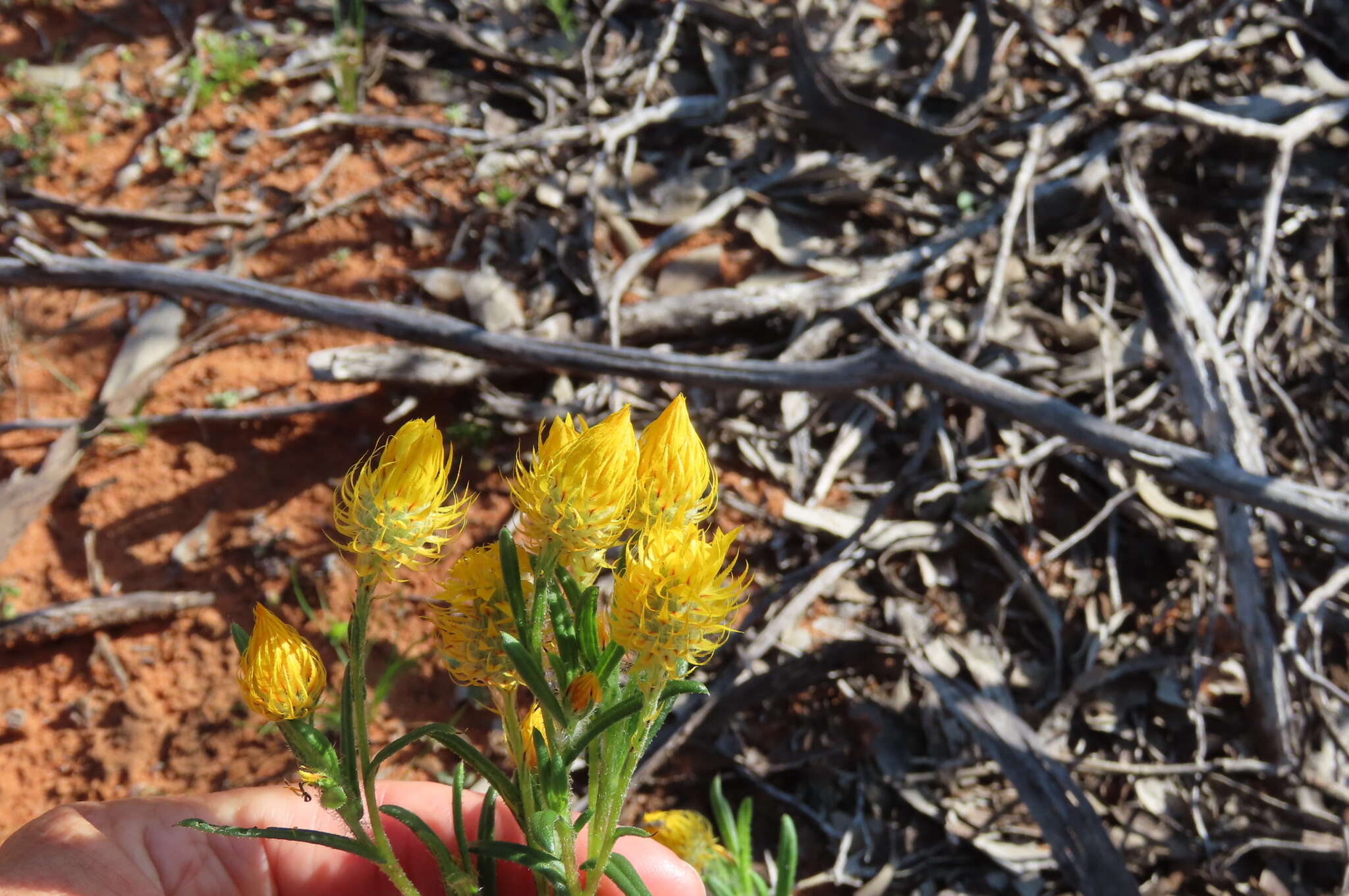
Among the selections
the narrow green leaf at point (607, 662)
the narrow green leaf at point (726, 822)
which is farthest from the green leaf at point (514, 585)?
the narrow green leaf at point (726, 822)

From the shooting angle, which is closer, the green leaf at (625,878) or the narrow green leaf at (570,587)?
the narrow green leaf at (570,587)

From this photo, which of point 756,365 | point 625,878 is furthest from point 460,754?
point 756,365

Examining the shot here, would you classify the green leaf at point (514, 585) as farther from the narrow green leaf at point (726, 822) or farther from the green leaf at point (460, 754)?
the narrow green leaf at point (726, 822)

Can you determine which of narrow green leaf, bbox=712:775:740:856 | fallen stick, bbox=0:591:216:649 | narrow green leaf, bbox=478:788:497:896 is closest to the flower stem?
narrow green leaf, bbox=478:788:497:896

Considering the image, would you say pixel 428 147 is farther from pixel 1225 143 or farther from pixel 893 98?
pixel 1225 143

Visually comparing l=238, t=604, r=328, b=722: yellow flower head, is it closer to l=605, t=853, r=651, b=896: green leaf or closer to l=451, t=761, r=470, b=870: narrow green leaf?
l=451, t=761, r=470, b=870: narrow green leaf

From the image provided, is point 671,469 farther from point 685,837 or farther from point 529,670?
point 685,837
